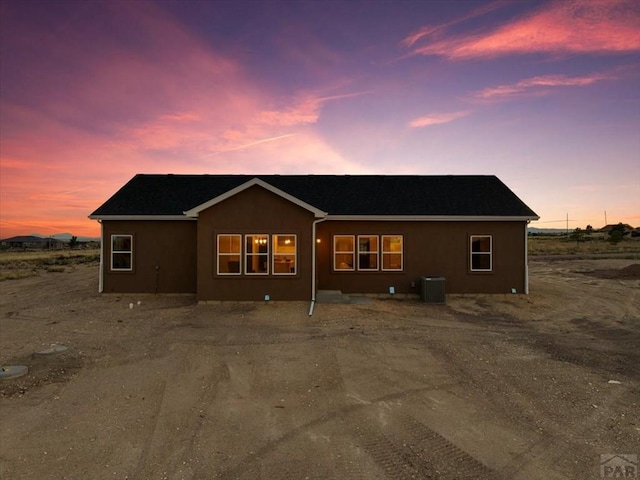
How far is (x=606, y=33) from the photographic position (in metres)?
12.5

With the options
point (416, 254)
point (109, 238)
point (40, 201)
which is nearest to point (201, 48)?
point (109, 238)

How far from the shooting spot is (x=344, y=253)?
50.5 ft

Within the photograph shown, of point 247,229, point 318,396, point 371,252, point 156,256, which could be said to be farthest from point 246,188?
point 318,396

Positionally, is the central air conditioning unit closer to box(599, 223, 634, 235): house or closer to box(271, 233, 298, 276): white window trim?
box(271, 233, 298, 276): white window trim

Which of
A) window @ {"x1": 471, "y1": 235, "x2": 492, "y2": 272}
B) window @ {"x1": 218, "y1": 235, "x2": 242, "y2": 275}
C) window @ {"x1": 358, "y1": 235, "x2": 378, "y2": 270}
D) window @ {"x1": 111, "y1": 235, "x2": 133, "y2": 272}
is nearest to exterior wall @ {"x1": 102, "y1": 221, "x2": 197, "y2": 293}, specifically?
window @ {"x1": 111, "y1": 235, "x2": 133, "y2": 272}

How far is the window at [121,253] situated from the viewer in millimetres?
15367

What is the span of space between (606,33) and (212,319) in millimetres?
17193

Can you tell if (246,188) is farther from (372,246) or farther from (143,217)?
(372,246)

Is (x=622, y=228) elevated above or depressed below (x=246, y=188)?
above

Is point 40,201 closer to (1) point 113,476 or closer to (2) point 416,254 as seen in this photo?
(2) point 416,254

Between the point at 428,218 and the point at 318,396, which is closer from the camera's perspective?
the point at 318,396

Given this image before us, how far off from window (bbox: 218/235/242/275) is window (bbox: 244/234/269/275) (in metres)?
0.38

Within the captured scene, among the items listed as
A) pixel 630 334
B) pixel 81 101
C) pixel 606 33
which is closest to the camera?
pixel 630 334

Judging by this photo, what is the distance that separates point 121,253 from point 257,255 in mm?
6618
